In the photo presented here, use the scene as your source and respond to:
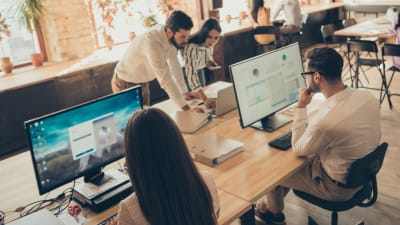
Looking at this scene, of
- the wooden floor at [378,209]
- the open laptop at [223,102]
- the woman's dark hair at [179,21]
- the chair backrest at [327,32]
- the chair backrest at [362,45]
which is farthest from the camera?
the chair backrest at [327,32]

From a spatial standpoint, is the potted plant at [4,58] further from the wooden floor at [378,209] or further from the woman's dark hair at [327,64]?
the woman's dark hair at [327,64]

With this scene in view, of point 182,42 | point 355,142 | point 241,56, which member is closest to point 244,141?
point 355,142

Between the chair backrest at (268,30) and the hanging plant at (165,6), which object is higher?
the hanging plant at (165,6)

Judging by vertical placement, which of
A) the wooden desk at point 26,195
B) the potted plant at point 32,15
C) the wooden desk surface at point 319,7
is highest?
the potted plant at point 32,15

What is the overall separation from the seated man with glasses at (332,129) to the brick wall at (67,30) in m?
3.72

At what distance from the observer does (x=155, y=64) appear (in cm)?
331

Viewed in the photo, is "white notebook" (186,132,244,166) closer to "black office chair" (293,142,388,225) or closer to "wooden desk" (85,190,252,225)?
"wooden desk" (85,190,252,225)

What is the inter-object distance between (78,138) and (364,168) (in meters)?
1.39

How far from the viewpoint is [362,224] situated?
276cm

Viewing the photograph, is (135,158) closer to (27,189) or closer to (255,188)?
(255,188)

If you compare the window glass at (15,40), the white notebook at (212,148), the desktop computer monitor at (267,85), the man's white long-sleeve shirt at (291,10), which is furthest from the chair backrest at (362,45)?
the window glass at (15,40)

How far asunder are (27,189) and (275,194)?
1.86m

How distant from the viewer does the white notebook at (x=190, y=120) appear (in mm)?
2805

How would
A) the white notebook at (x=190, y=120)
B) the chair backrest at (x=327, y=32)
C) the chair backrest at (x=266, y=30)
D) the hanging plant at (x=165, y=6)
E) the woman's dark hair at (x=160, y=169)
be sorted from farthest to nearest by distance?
the chair backrest at (x=266, y=30), the hanging plant at (x=165, y=6), the chair backrest at (x=327, y=32), the white notebook at (x=190, y=120), the woman's dark hair at (x=160, y=169)
